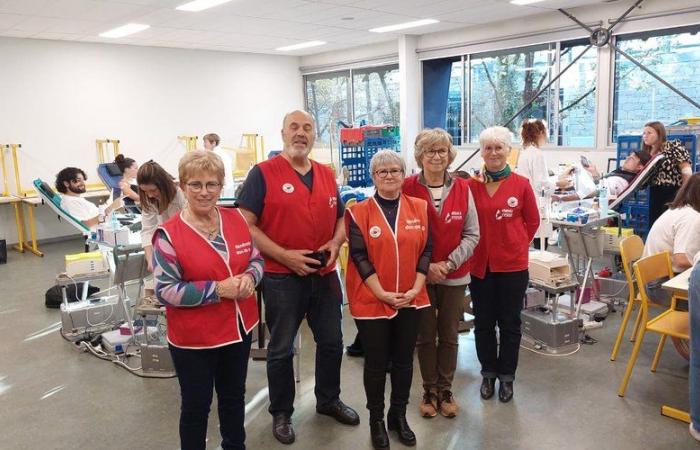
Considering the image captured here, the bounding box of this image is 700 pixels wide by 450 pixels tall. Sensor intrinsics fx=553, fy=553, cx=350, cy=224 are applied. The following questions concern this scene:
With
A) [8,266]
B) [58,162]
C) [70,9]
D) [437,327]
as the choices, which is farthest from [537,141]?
[58,162]

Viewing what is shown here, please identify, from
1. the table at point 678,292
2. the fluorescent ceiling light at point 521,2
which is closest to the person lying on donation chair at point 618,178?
the fluorescent ceiling light at point 521,2

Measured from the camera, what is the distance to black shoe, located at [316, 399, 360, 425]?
2670mm

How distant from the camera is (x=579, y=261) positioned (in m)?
5.14

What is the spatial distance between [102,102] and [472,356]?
693 cm

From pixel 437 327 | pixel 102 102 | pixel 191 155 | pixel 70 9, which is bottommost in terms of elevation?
pixel 437 327

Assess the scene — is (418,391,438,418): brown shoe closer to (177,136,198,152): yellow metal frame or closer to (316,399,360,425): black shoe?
(316,399,360,425): black shoe

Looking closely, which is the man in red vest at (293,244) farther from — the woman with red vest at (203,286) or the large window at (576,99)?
the large window at (576,99)

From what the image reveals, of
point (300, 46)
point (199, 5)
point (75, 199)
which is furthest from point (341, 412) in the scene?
point (300, 46)

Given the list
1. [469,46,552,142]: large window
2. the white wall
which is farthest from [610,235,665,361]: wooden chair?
the white wall

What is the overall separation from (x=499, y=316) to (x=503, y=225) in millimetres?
476

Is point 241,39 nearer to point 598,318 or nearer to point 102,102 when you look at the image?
point 102,102

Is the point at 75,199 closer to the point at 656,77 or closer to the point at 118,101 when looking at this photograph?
the point at 118,101

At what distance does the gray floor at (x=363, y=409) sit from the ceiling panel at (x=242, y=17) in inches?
146

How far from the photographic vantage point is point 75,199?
4.94 metres
